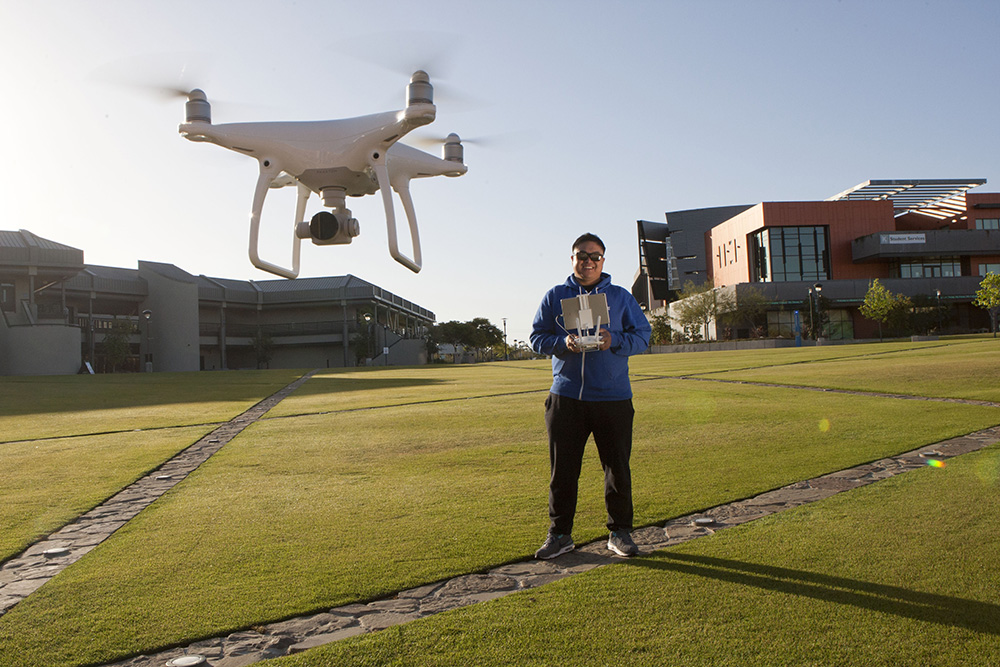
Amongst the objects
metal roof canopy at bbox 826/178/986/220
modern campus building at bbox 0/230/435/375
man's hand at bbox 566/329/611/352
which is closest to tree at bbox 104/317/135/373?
modern campus building at bbox 0/230/435/375

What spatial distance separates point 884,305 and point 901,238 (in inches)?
453

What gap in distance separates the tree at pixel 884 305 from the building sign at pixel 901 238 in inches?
286

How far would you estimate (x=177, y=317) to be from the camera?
236ft

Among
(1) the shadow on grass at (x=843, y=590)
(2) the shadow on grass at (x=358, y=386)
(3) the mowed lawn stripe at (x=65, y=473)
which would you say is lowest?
(1) the shadow on grass at (x=843, y=590)

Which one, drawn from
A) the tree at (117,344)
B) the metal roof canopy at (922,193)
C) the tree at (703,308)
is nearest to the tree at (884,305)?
the tree at (703,308)

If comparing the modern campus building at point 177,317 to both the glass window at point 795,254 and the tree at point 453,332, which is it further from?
the glass window at point 795,254

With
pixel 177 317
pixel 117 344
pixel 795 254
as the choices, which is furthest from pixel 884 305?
pixel 117 344

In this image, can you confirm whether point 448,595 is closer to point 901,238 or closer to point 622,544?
point 622,544

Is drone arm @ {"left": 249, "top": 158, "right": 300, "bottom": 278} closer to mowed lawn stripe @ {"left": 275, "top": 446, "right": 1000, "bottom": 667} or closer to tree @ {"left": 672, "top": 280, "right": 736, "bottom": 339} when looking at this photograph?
mowed lawn stripe @ {"left": 275, "top": 446, "right": 1000, "bottom": 667}

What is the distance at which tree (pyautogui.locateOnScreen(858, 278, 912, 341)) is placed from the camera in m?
58.5

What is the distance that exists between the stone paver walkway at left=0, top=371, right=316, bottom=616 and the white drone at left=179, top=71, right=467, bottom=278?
7.50 ft

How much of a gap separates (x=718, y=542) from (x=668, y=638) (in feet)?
4.98

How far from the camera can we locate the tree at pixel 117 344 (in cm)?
6638

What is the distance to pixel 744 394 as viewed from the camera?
14.3 metres
